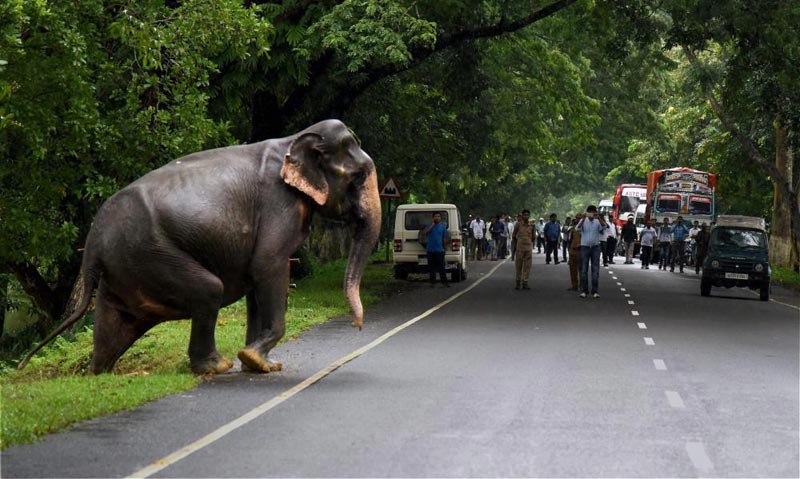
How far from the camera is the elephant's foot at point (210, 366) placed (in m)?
13.6

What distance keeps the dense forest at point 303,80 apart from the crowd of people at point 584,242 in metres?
3.54

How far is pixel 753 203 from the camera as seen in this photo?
63.7 metres

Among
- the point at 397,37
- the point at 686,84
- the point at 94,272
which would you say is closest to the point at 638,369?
the point at 94,272

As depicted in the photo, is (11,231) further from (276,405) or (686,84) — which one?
(686,84)

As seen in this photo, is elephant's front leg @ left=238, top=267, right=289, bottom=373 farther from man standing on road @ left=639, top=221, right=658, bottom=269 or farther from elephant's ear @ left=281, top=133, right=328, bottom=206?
man standing on road @ left=639, top=221, right=658, bottom=269

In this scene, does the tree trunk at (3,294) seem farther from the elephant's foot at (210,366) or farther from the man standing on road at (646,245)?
the man standing on road at (646,245)

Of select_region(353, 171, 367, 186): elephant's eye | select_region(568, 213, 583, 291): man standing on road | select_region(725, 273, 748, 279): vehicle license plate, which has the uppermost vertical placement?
select_region(353, 171, 367, 186): elephant's eye

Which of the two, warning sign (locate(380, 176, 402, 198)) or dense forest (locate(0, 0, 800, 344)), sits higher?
dense forest (locate(0, 0, 800, 344))

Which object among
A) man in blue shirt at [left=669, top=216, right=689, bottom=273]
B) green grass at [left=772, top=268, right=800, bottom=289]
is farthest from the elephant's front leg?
man in blue shirt at [left=669, top=216, right=689, bottom=273]

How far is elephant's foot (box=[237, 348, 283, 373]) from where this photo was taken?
1354cm

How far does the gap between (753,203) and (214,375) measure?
176ft

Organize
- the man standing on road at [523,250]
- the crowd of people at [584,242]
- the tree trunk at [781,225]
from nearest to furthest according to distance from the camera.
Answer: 1. the crowd of people at [584,242]
2. the man standing on road at [523,250]
3. the tree trunk at [781,225]

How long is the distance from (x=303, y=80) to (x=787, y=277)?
76.6 feet

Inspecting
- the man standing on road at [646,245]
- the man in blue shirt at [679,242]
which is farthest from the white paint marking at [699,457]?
the man standing on road at [646,245]
